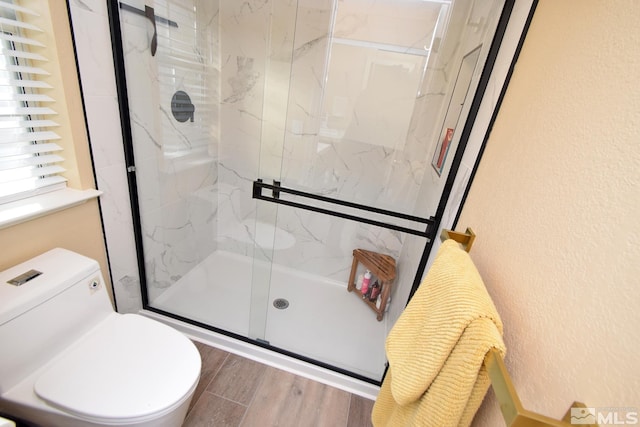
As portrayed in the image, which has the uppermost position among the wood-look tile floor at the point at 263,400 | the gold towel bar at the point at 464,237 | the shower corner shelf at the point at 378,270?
the gold towel bar at the point at 464,237

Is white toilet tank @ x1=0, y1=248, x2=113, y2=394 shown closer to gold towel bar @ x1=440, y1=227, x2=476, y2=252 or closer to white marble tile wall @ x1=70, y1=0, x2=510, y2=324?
white marble tile wall @ x1=70, y1=0, x2=510, y2=324

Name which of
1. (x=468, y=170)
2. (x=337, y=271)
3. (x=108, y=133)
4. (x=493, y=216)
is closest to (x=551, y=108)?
(x=493, y=216)

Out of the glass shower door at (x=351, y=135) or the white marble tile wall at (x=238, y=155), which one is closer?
the white marble tile wall at (x=238, y=155)

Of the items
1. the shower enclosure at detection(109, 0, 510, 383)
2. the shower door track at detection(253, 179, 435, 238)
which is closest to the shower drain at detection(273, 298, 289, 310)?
the shower enclosure at detection(109, 0, 510, 383)

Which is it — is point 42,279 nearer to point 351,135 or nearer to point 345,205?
point 345,205

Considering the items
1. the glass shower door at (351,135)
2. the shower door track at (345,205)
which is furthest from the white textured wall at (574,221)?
the glass shower door at (351,135)

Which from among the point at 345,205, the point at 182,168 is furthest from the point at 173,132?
the point at 345,205

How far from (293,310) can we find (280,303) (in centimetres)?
11

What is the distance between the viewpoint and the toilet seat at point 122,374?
2.91 ft

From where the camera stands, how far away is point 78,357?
102 centimetres

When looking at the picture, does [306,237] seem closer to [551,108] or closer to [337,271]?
[337,271]

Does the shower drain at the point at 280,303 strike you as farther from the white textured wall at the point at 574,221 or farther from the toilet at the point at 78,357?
the white textured wall at the point at 574,221

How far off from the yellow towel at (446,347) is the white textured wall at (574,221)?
0.26 ft

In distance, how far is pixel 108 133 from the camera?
4.31ft
